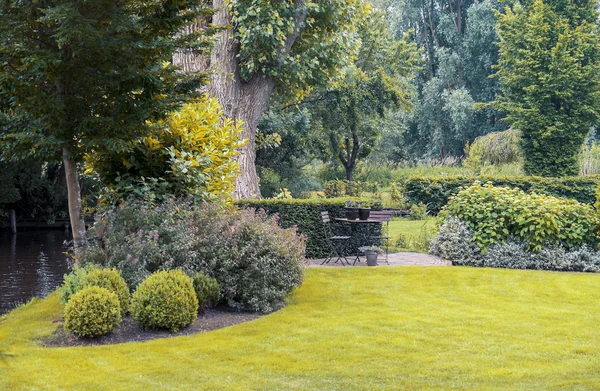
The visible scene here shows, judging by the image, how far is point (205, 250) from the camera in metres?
8.04

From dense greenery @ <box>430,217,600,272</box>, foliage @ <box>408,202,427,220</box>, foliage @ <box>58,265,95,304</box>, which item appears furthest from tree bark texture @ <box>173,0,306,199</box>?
foliage @ <box>408,202,427,220</box>

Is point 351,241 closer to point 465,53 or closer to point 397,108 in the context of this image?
point 397,108

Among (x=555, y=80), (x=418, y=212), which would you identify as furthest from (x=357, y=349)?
(x=555, y=80)

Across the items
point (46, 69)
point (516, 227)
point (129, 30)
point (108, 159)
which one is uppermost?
point (129, 30)

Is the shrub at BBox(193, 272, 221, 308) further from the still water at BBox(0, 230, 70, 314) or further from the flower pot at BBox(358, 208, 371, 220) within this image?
the flower pot at BBox(358, 208, 371, 220)

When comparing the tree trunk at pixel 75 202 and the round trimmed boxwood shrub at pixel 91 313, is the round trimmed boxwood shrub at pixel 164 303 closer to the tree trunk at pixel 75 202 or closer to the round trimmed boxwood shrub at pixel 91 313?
the round trimmed boxwood shrub at pixel 91 313

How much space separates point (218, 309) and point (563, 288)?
5452 mm

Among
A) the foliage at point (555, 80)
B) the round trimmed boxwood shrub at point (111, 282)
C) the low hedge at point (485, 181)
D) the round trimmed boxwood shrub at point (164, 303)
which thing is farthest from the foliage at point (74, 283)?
the foliage at point (555, 80)

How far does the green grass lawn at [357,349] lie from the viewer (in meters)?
5.19

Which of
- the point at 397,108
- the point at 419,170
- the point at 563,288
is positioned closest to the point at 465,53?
the point at 419,170

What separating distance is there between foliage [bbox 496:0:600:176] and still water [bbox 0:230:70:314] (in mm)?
18623

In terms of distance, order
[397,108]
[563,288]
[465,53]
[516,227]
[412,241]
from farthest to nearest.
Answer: [465,53] < [397,108] < [412,241] < [516,227] < [563,288]

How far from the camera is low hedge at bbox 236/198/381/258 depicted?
1186 cm

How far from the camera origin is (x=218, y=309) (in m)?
8.13
